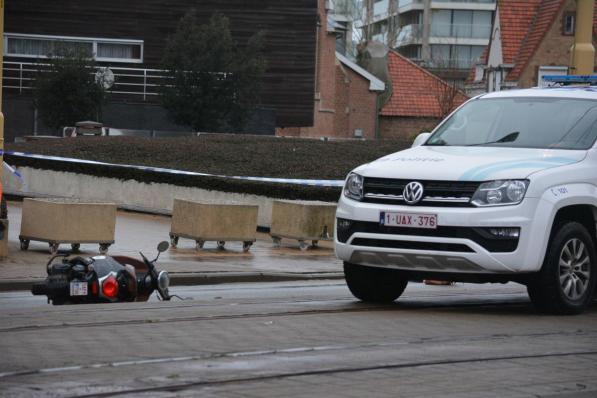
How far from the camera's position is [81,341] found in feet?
29.3

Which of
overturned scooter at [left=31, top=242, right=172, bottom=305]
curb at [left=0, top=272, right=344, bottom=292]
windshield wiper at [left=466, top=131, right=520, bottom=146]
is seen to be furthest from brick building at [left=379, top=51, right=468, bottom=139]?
overturned scooter at [left=31, top=242, right=172, bottom=305]

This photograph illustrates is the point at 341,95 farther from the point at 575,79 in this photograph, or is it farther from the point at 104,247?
the point at 575,79

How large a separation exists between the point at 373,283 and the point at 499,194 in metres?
1.77

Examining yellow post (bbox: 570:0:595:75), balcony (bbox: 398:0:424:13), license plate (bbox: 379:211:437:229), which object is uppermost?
balcony (bbox: 398:0:424:13)

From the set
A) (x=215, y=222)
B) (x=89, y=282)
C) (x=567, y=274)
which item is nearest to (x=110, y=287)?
(x=89, y=282)

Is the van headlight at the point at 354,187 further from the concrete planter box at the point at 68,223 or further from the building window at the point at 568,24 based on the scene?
the building window at the point at 568,24

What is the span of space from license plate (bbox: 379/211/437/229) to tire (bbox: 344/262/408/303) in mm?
822

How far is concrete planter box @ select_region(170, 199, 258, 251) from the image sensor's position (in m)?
19.6

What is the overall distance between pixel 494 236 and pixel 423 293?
3.17m

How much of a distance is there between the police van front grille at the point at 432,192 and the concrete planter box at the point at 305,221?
943cm

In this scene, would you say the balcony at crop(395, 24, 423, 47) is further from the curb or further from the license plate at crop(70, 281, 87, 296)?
the license plate at crop(70, 281, 87, 296)

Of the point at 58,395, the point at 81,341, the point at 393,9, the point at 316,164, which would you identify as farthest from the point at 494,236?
the point at 393,9

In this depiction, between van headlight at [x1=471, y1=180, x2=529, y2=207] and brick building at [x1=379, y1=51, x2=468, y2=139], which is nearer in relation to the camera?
van headlight at [x1=471, y1=180, x2=529, y2=207]

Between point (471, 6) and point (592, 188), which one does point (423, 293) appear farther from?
point (471, 6)
